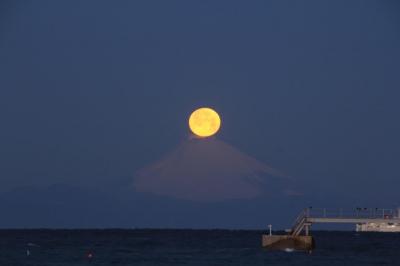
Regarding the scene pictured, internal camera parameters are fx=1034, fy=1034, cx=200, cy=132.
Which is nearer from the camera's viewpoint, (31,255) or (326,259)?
(326,259)

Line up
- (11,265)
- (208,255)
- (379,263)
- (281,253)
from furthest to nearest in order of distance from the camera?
(208,255)
(281,253)
(379,263)
(11,265)

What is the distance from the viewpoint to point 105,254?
11900 cm

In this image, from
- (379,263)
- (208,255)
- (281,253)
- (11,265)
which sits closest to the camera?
(11,265)

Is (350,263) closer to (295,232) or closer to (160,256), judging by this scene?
(295,232)

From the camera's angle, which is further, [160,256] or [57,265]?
[160,256]

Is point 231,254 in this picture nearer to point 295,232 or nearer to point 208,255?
point 208,255

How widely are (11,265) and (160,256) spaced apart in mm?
22994

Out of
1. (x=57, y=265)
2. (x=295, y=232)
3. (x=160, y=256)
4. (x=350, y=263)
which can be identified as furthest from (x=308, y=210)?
A: (x=57, y=265)

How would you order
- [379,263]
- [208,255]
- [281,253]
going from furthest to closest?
[208,255] < [281,253] < [379,263]

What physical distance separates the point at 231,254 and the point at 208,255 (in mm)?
→ 2821

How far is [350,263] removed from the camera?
101625 mm

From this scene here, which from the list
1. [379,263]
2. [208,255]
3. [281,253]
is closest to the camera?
[379,263]

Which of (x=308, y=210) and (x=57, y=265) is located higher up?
(x=308, y=210)

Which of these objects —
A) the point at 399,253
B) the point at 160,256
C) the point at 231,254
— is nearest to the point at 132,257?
the point at 160,256
